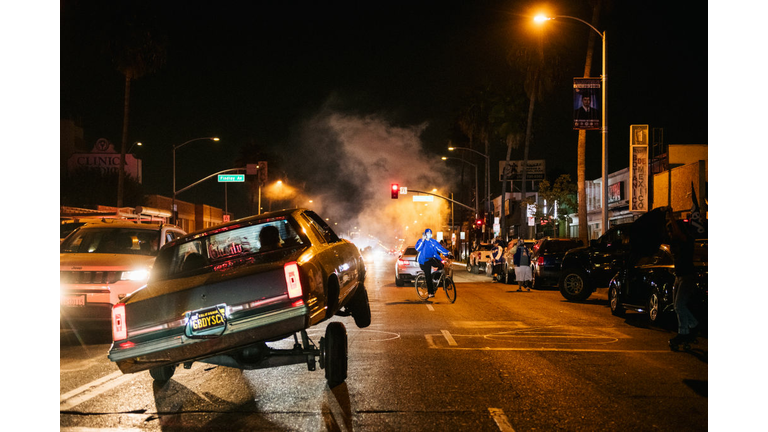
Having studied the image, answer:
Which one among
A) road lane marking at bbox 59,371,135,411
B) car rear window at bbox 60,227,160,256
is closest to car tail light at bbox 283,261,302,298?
road lane marking at bbox 59,371,135,411

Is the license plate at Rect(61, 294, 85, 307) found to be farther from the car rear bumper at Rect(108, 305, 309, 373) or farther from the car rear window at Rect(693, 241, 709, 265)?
the car rear window at Rect(693, 241, 709, 265)

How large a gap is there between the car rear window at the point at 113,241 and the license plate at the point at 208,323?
20.4 ft

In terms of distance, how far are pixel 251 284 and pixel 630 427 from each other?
3399 mm

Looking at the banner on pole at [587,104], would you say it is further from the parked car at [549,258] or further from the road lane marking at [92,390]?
the road lane marking at [92,390]

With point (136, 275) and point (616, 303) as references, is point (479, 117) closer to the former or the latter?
point (616, 303)

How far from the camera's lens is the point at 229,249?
8219 mm

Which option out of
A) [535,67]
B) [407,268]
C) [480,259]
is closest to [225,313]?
[407,268]

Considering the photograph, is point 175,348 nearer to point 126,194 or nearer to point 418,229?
point 126,194

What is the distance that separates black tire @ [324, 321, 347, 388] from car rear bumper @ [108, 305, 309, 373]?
3.39 feet

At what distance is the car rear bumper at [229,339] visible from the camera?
5984 mm

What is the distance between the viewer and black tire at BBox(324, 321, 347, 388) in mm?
6973

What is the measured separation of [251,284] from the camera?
19.8ft

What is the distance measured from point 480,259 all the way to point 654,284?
969 inches
